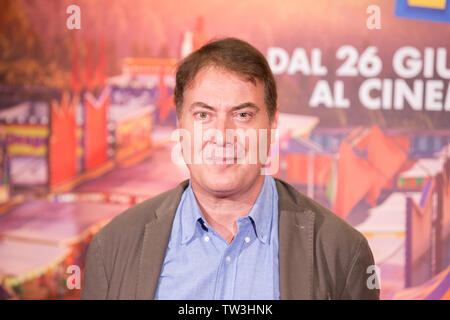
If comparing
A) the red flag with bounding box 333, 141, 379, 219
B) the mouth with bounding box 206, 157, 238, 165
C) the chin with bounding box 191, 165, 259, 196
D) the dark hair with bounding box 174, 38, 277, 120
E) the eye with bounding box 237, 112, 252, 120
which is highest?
the dark hair with bounding box 174, 38, 277, 120

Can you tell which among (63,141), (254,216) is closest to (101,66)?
(63,141)

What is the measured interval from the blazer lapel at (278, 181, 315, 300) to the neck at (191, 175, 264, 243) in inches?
4.2

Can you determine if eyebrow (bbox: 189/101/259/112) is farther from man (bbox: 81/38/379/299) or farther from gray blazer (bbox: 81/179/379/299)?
gray blazer (bbox: 81/179/379/299)

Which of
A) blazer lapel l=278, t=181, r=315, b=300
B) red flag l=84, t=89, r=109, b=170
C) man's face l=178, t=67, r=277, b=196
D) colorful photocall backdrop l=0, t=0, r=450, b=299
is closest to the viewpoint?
blazer lapel l=278, t=181, r=315, b=300

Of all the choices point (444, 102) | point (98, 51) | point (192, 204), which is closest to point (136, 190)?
point (98, 51)

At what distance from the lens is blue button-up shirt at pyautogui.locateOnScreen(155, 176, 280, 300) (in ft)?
4.72

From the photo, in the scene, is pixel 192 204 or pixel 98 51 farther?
pixel 98 51

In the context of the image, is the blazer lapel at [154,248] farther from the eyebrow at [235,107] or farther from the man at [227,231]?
the eyebrow at [235,107]

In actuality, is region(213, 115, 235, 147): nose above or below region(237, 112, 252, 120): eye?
below

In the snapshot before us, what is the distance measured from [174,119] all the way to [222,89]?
1.58 metres

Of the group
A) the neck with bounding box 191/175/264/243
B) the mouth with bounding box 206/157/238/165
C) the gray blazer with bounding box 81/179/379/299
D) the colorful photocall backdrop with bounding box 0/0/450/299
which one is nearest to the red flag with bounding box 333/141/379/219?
the colorful photocall backdrop with bounding box 0/0/450/299
